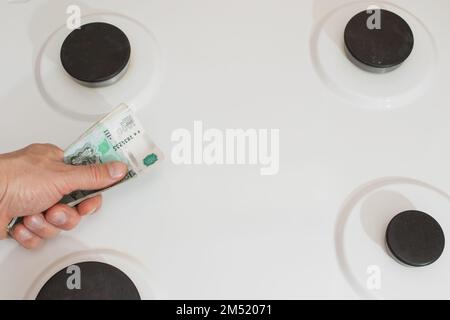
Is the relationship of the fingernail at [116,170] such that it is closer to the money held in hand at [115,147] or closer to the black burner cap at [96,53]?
the money held in hand at [115,147]

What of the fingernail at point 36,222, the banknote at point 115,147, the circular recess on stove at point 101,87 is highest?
the circular recess on stove at point 101,87

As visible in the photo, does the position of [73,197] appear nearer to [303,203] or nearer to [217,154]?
[217,154]

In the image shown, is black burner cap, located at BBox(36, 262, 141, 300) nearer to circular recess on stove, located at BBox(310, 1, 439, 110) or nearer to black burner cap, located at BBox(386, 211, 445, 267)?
black burner cap, located at BBox(386, 211, 445, 267)

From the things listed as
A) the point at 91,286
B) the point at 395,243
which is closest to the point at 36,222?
the point at 91,286

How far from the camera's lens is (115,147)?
3.33 feet

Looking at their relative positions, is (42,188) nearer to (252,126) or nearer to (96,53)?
(96,53)

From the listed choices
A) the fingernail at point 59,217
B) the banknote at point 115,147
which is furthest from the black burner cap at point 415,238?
the fingernail at point 59,217

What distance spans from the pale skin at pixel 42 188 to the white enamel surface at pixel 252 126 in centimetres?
3

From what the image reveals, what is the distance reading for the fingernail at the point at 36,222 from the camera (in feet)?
3.11

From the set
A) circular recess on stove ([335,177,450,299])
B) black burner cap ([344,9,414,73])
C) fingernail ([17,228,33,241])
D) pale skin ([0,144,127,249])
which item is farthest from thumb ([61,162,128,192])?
black burner cap ([344,9,414,73])

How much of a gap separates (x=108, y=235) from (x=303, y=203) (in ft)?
1.15

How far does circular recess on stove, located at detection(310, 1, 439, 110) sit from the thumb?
446 mm

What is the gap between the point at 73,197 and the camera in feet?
3.30
